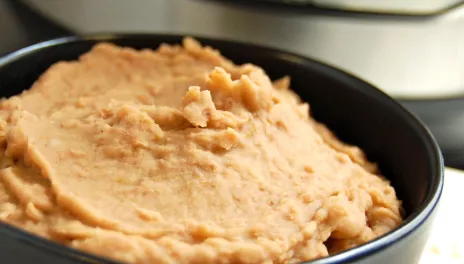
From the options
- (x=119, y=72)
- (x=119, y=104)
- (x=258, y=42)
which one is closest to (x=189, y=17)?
(x=258, y=42)

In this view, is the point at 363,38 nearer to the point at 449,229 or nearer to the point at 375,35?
the point at 375,35

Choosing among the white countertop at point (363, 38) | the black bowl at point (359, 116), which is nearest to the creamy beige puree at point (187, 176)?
the black bowl at point (359, 116)

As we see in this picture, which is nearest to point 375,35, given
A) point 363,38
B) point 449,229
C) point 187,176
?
point 363,38

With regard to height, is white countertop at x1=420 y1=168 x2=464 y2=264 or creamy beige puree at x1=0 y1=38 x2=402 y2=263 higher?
creamy beige puree at x1=0 y1=38 x2=402 y2=263

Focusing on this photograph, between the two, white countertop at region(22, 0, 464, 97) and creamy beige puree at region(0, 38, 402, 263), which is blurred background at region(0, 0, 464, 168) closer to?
white countertop at region(22, 0, 464, 97)

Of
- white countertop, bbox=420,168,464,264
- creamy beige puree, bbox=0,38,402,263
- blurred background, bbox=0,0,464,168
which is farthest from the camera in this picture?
blurred background, bbox=0,0,464,168

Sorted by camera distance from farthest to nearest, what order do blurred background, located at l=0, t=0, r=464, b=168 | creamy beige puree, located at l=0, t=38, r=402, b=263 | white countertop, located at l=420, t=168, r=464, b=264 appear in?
blurred background, located at l=0, t=0, r=464, b=168 < white countertop, located at l=420, t=168, r=464, b=264 < creamy beige puree, located at l=0, t=38, r=402, b=263

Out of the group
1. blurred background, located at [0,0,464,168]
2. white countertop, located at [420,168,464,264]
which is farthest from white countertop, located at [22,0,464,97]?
white countertop, located at [420,168,464,264]
